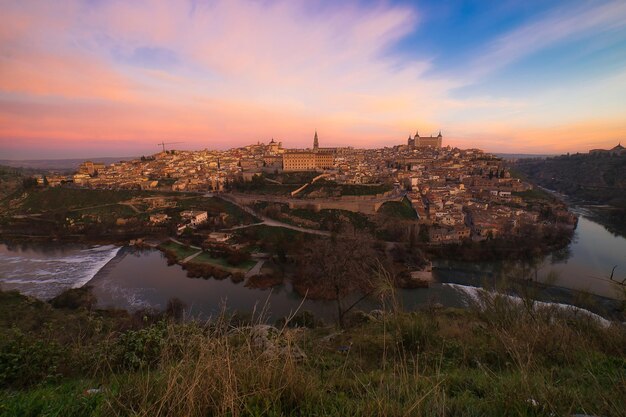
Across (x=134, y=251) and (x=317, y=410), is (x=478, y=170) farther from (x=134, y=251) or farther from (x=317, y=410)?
(x=317, y=410)

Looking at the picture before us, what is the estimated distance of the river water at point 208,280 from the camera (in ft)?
46.7

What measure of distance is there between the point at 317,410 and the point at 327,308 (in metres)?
12.6

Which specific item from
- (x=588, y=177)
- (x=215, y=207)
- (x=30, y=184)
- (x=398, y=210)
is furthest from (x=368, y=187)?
(x=588, y=177)

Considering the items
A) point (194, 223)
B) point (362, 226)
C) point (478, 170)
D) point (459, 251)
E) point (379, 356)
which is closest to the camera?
point (379, 356)

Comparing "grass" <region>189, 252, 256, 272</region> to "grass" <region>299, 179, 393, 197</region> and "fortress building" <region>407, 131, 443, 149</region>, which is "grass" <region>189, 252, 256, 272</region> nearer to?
"grass" <region>299, 179, 393, 197</region>

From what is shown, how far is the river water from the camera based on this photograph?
14242 millimetres

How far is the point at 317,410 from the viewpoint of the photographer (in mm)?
1333

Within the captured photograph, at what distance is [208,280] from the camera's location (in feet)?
56.9

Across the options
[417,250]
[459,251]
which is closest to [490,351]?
[417,250]

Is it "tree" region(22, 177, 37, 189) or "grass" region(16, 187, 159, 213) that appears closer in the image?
"grass" region(16, 187, 159, 213)

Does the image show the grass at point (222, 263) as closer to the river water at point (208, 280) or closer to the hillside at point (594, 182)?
the river water at point (208, 280)

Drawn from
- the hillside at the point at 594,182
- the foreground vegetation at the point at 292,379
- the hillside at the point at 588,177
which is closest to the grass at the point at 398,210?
the hillside at the point at 594,182

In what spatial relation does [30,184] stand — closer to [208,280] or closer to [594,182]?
[208,280]

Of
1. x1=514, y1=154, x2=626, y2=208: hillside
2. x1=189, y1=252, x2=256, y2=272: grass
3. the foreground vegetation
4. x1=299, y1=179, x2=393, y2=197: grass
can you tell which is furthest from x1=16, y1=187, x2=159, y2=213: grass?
x1=514, y1=154, x2=626, y2=208: hillside
